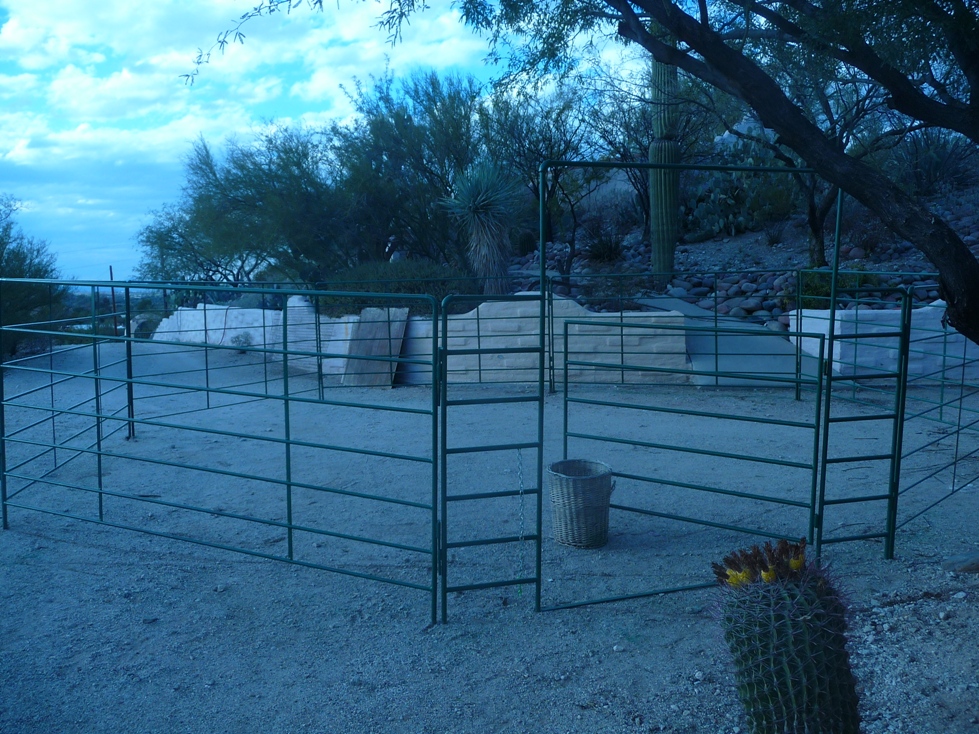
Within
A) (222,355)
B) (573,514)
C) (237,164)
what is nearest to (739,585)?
(573,514)

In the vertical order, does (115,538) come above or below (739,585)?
below

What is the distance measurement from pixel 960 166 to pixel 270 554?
21527mm

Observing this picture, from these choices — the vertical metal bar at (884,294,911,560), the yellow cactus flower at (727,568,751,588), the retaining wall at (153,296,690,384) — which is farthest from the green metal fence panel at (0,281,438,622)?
the vertical metal bar at (884,294,911,560)

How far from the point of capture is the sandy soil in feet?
12.8

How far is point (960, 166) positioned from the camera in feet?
71.4

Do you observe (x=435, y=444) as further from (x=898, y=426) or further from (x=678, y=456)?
(x=678, y=456)

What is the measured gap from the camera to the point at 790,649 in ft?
9.96

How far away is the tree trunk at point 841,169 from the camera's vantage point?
13.8 feet

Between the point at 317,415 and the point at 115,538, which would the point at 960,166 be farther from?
the point at 115,538

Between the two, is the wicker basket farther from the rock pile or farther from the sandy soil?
the rock pile

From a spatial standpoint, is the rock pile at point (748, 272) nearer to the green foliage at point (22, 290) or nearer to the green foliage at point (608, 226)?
the green foliage at point (608, 226)

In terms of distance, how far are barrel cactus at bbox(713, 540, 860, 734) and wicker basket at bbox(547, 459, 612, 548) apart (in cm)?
261

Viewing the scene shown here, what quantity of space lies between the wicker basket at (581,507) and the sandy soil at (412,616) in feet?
0.31

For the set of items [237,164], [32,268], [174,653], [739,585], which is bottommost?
[174,653]
